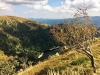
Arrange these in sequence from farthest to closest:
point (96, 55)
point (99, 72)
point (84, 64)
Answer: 1. point (96, 55)
2. point (84, 64)
3. point (99, 72)

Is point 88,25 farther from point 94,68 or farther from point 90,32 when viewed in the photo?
point 94,68

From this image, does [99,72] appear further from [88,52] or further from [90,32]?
[90,32]

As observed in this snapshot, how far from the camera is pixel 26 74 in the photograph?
62.9 ft

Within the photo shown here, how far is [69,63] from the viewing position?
19641 millimetres

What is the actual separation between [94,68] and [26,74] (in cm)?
660

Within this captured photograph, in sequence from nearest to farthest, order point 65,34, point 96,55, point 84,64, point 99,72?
point 99,72, point 65,34, point 84,64, point 96,55

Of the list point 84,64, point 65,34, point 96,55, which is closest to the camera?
point 65,34

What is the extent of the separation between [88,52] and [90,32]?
5.63 ft

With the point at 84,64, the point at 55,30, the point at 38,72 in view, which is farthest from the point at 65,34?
the point at 38,72

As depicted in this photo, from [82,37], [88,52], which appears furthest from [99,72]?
[82,37]

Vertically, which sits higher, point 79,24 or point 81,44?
point 79,24

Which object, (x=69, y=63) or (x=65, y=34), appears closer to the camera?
(x=65, y=34)

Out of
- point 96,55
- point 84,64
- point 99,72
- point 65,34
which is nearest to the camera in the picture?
point 99,72

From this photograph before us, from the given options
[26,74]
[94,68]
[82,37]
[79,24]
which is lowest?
[26,74]
